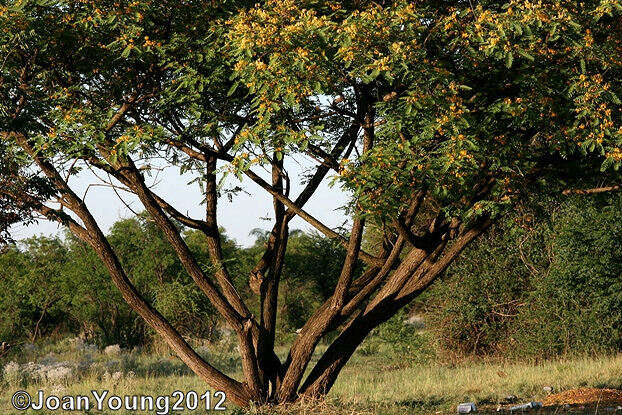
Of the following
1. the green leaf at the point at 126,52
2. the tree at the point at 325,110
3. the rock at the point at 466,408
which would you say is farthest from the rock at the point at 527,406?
the green leaf at the point at 126,52

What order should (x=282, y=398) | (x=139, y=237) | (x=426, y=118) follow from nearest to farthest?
(x=426, y=118), (x=282, y=398), (x=139, y=237)

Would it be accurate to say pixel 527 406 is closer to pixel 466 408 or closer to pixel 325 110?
pixel 466 408

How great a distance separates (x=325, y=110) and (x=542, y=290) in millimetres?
7769

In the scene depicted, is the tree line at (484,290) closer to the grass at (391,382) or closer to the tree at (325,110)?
the grass at (391,382)

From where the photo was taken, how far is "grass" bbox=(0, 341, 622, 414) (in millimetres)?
10039

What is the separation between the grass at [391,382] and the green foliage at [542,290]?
1.66 ft

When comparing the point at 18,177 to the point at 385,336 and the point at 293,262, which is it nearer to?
the point at 385,336

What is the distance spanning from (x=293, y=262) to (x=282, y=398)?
708 inches

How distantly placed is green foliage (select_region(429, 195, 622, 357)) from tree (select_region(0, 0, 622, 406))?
16.1ft

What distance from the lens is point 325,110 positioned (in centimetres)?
944

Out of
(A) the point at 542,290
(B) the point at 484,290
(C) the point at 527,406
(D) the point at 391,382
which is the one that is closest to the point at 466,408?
(C) the point at 527,406

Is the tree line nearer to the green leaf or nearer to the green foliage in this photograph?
the green foliage

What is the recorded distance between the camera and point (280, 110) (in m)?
7.90

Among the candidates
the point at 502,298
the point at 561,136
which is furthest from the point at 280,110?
the point at 502,298
